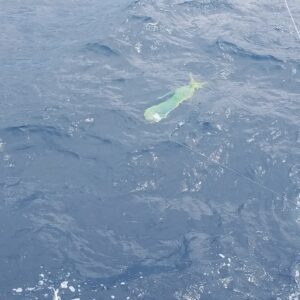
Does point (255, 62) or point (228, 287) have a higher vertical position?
point (255, 62)

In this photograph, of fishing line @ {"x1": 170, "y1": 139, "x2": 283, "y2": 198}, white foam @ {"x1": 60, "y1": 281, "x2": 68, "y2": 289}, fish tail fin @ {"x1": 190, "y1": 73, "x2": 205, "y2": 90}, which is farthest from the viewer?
fish tail fin @ {"x1": 190, "y1": 73, "x2": 205, "y2": 90}

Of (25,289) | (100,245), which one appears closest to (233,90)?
(100,245)

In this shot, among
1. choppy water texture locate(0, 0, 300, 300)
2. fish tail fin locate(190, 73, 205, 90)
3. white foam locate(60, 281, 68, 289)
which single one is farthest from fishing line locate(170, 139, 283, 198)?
white foam locate(60, 281, 68, 289)

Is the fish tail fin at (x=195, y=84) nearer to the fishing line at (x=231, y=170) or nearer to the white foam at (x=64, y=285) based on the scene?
the fishing line at (x=231, y=170)

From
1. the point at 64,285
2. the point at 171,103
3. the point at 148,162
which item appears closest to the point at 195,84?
the point at 171,103

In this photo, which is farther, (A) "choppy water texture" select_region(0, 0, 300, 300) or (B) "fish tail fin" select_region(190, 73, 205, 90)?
(B) "fish tail fin" select_region(190, 73, 205, 90)

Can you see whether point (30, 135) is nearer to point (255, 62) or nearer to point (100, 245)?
point (100, 245)

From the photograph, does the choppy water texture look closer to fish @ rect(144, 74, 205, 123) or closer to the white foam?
the white foam
